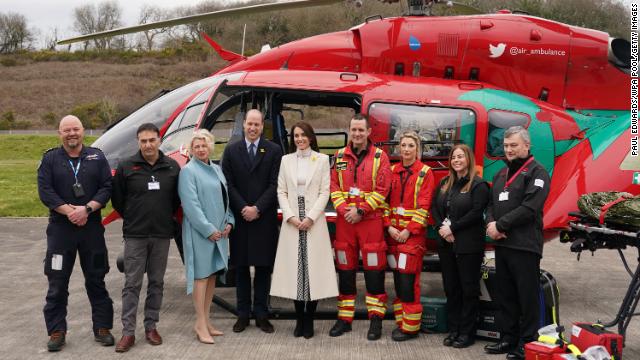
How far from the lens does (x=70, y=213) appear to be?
4.38 metres

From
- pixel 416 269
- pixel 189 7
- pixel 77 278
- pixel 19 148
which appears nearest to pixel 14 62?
pixel 189 7

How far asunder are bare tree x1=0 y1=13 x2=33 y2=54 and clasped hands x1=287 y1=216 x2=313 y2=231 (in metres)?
72.0

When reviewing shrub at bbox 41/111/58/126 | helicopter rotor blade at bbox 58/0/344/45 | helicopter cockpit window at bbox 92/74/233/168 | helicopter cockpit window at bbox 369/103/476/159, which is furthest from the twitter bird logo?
shrub at bbox 41/111/58/126

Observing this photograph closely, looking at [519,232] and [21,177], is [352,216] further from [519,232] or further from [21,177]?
[21,177]

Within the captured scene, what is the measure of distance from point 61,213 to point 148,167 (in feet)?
2.40

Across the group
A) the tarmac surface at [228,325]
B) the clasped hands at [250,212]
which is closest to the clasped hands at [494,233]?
the tarmac surface at [228,325]

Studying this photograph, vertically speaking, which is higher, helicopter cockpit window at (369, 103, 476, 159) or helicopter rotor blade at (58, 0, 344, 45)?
helicopter rotor blade at (58, 0, 344, 45)

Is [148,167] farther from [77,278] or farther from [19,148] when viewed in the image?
[19,148]

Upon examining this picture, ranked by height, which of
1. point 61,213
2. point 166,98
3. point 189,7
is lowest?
point 61,213

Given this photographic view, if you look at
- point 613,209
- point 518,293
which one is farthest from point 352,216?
A: point 613,209

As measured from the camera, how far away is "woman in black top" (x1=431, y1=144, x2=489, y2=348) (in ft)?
15.1

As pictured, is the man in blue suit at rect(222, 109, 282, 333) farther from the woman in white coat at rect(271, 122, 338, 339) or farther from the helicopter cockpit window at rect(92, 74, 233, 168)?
the helicopter cockpit window at rect(92, 74, 233, 168)

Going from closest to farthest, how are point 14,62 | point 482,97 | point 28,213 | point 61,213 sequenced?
point 61,213 < point 482,97 < point 28,213 < point 14,62

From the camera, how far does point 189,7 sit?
66.0 m
